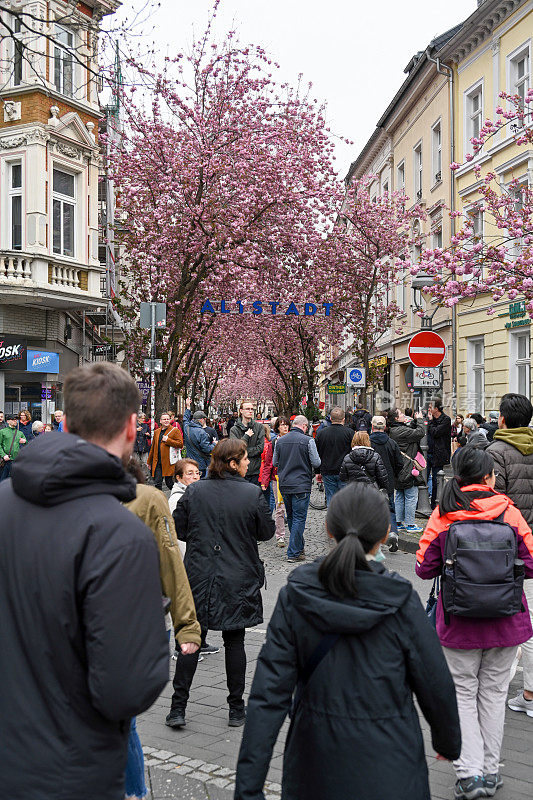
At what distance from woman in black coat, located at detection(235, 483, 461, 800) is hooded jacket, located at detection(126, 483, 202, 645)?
1610 millimetres

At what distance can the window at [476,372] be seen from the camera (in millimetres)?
25562

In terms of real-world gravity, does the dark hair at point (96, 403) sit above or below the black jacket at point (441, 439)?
above

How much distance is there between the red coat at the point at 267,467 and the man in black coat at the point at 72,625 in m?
10.7

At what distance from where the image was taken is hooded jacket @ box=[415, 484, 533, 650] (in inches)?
163

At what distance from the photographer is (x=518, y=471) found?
5477 mm

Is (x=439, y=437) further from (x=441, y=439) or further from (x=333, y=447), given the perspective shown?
(x=333, y=447)

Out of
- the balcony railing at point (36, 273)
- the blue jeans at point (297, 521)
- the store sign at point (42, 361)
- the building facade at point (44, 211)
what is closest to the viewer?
the blue jeans at point (297, 521)

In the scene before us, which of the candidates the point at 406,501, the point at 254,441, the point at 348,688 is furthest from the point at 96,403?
the point at 406,501

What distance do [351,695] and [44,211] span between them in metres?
21.4

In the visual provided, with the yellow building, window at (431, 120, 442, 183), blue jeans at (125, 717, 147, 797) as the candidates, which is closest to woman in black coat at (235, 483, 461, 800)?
blue jeans at (125, 717, 147, 797)

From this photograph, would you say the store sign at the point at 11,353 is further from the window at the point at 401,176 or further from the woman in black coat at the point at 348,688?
the woman in black coat at the point at 348,688

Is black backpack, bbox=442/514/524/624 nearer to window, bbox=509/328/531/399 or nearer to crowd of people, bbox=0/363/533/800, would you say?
crowd of people, bbox=0/363/533/800

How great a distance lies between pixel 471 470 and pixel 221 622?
186 centimetres

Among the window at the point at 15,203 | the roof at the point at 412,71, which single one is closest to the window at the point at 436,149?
the roof at the point at 412,71
